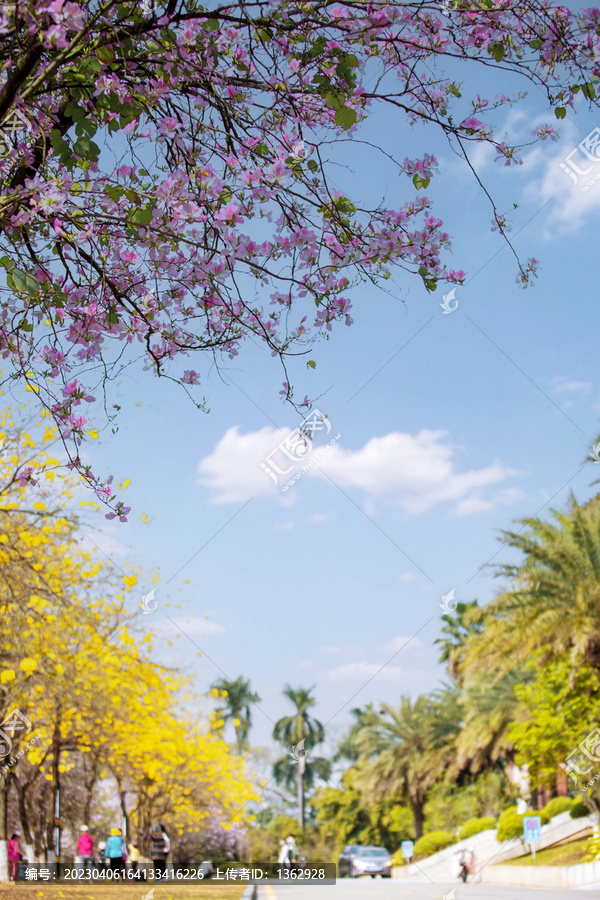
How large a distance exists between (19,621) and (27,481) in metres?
5.76

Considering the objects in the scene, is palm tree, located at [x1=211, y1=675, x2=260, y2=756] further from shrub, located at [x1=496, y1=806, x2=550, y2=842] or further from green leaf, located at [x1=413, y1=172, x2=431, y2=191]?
green leaf, located at [x1=413, y1=172, x2=431, y2=191]

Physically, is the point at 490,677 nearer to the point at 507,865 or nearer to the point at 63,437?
the point at 507,865

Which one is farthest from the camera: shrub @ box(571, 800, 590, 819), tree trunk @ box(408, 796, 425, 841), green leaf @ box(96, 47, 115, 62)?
tree trunk @ box(408, 796, 425, 841)

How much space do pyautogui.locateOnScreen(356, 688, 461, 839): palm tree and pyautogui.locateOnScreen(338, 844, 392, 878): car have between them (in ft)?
8.89

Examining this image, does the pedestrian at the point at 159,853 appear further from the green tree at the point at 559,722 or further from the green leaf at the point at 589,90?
the green leaf at the point at 589,90

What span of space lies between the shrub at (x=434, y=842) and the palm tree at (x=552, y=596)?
15225 mm

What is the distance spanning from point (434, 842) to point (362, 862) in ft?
9.81

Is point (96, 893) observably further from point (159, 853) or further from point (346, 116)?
point (346, 116)

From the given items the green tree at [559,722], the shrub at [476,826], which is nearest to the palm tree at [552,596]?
the green tree at [559,722]

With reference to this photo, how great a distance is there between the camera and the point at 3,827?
39.4 feet

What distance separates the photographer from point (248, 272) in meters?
4.16

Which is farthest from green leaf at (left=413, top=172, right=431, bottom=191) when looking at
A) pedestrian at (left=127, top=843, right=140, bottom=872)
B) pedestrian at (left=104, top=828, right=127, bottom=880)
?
pedestrian at (left=127, top=843, right=140, bottom=872)

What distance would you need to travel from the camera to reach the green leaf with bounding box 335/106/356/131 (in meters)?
3.63

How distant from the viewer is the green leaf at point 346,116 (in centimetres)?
363
